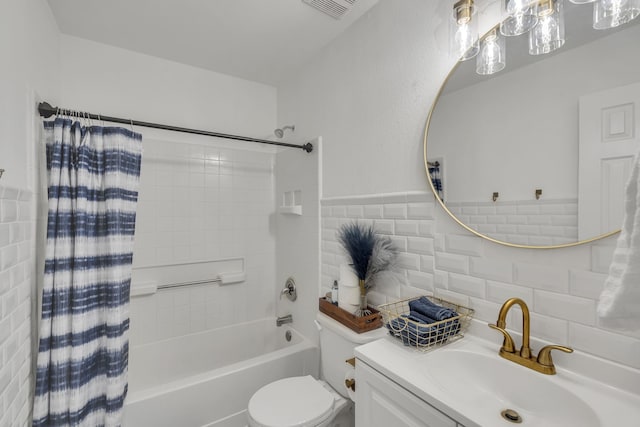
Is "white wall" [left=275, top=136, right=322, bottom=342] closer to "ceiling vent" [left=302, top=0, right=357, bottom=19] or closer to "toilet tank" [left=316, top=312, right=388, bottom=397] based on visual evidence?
"toilet tank" [left=316, top=312, right=388, bottom=397]

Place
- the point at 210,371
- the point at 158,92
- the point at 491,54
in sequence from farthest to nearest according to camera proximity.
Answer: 1. the point at 158,92
2. the point at 210,371
3. the point at 491,54

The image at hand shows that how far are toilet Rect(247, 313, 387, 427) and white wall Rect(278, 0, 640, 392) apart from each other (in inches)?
12.8

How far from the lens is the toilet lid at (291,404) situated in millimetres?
1156

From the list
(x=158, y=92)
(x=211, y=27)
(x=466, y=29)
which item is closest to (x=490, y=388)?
(x=466, y=29)

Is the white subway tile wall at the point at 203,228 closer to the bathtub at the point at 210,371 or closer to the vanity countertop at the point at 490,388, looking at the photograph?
the bathtub at the point at 210,371

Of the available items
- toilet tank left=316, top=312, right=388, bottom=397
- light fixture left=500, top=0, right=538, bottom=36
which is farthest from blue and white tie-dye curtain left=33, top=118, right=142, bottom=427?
light fixture left=500, top=0, right=538, bottom=36

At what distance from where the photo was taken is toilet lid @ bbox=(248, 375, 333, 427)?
116 cm

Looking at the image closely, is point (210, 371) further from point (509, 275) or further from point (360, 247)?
point (509, 275)

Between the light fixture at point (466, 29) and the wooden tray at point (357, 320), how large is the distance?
1.15 m

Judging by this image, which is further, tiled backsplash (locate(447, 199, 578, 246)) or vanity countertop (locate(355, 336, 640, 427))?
tiled backsplash (locate(447, 199, 578, 246))

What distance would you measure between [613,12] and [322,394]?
5.50 feet

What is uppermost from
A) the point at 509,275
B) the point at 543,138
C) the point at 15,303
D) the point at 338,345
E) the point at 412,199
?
the point at 543,138

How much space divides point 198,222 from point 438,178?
1760 mm

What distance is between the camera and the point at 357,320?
1326mm
